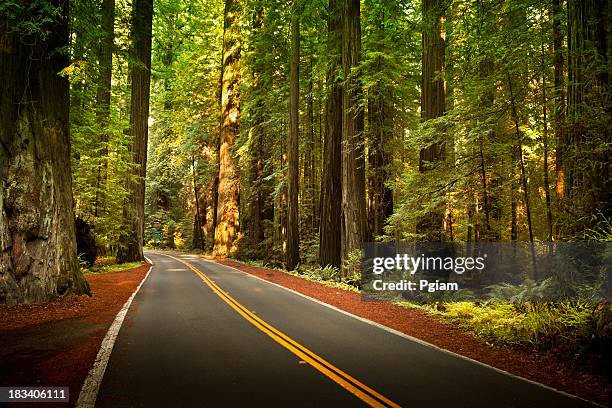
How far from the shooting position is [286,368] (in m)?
5.91

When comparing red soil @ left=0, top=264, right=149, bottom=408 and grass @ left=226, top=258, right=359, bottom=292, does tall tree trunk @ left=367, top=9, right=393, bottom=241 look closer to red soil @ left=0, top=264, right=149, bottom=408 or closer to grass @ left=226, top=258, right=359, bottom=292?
grass @ left=226, top=258, right=359, bottom=292

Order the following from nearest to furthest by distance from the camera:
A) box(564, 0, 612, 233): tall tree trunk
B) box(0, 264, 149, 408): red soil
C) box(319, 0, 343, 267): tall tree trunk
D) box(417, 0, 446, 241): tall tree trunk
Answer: box(0, 264, 149, 408): red soil → box(564, 0, 612, 233): tall tree trunk → box(417, 0, 446, 241): tall tree trunk → box(319, 0, 343, 267): tall tree trunk

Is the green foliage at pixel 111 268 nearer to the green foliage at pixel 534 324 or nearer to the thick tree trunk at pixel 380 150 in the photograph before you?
the thick tree trunk at pixel 380 150

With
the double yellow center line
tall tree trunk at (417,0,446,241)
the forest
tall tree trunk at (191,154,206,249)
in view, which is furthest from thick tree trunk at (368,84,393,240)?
tall tree trunk at (191,154,206,249)

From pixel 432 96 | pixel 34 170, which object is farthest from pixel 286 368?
pixel 432 96

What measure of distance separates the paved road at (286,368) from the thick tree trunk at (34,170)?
259cm

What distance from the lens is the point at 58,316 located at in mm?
9227

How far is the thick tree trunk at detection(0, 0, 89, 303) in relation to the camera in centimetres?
982

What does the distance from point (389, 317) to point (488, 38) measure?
22.5ft

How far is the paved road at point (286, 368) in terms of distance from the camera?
4.86 meters

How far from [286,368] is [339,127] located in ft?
45.3

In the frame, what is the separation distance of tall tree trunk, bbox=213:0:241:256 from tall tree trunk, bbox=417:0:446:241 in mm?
19636

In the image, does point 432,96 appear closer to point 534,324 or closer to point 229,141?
point 534,324

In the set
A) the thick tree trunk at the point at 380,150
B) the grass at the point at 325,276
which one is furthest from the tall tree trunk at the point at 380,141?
the grass at the point at 325,276
